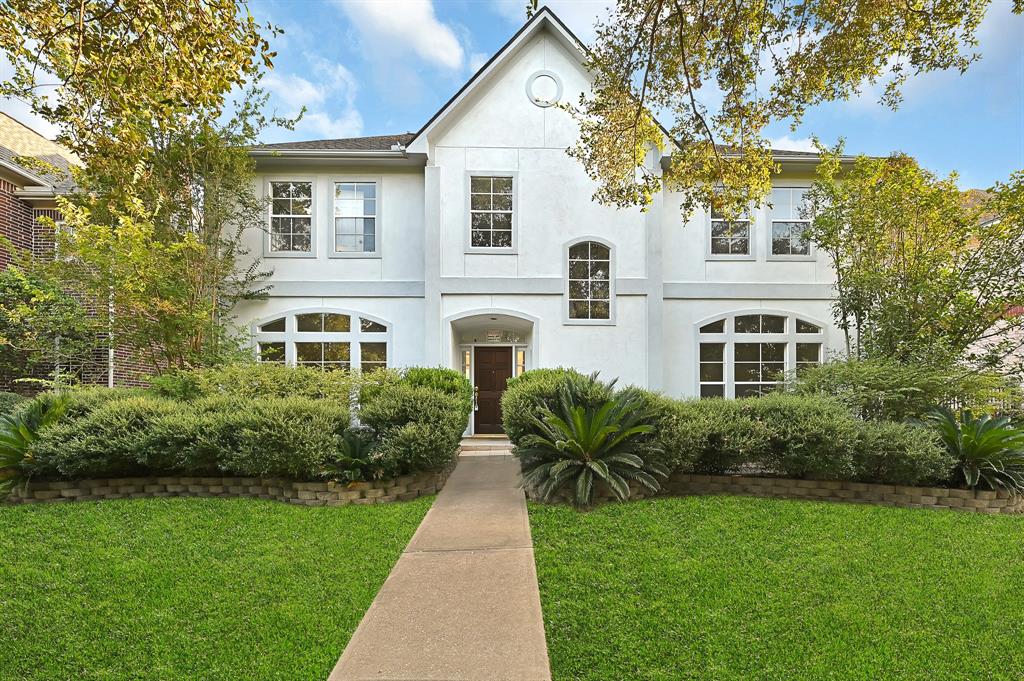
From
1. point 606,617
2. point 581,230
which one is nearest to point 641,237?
point 581,230

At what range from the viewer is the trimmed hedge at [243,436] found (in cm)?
588

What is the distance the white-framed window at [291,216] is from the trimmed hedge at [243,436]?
17.8 ft

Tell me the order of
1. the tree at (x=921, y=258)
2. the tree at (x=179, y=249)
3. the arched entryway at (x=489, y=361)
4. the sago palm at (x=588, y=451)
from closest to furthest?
the sago palm at (x=588, y=451) → the tree at (x=921, y=258) → the tree at (x=179, y=249) → the arched entryway at (x=489, y=361)

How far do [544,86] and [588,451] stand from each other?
8597mm

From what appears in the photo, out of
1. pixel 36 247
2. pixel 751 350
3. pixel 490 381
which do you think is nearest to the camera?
pixel 751 350

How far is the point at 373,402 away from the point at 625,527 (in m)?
3.63

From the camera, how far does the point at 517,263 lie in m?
10.7

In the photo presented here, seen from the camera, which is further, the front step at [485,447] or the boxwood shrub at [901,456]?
the front step at [485,447]

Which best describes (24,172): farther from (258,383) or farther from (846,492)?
(846,492)

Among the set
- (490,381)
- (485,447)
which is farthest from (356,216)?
(485,447)

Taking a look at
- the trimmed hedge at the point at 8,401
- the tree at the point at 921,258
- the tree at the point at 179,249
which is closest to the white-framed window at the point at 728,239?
the tree at the point at 921,258

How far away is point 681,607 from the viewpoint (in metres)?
3.56

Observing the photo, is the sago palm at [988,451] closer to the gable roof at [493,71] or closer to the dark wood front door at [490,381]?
the gable roof at [493,71]

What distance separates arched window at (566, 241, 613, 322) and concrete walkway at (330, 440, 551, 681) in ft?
A: 19.1
